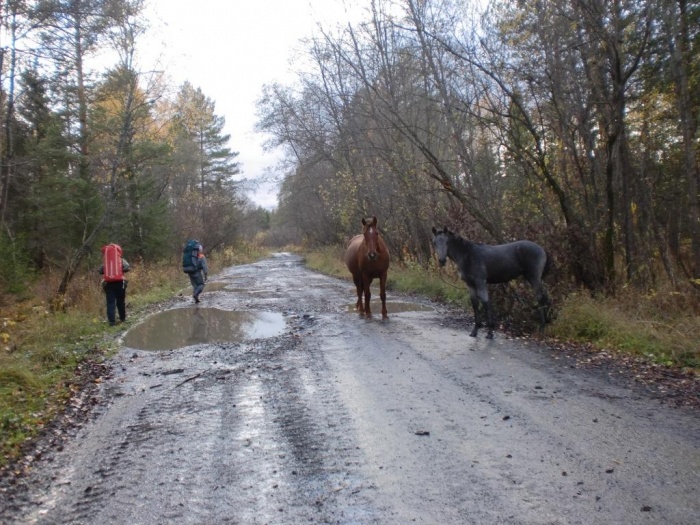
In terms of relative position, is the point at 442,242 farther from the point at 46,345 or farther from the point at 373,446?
the point at 46,345

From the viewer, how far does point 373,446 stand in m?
4.11

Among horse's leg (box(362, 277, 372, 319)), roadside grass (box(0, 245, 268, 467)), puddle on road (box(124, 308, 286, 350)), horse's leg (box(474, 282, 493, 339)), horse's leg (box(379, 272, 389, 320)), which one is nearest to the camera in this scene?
roadside grass (box(0, 245, 268, 467))

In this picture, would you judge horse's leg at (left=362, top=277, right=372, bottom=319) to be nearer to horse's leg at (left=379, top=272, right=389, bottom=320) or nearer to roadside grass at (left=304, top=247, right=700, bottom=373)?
horse's leg at (left=379, top=272, right=389, bottom=320)

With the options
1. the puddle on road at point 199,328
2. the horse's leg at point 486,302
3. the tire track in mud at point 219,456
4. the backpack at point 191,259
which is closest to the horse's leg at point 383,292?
the puddle on road at point 199,328

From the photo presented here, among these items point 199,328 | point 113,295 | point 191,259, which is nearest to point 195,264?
point 191,259

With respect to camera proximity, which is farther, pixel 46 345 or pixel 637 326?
pixel 46 345

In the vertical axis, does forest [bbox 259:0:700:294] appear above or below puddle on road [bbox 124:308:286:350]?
above

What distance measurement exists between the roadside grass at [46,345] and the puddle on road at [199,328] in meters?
0.51

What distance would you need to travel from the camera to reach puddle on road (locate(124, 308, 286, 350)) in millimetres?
9086

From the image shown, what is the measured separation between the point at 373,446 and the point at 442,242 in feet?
17.2

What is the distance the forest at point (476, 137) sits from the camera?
9875 millimetres

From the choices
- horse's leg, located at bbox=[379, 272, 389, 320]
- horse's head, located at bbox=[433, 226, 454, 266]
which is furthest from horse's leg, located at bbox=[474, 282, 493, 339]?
horse's leg, located at bbox=[379, 272, 389, 320]

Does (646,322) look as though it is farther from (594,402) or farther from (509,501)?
(509,501)

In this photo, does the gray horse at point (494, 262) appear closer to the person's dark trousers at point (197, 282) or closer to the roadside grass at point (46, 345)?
the roadside grass at point (46, 345)
